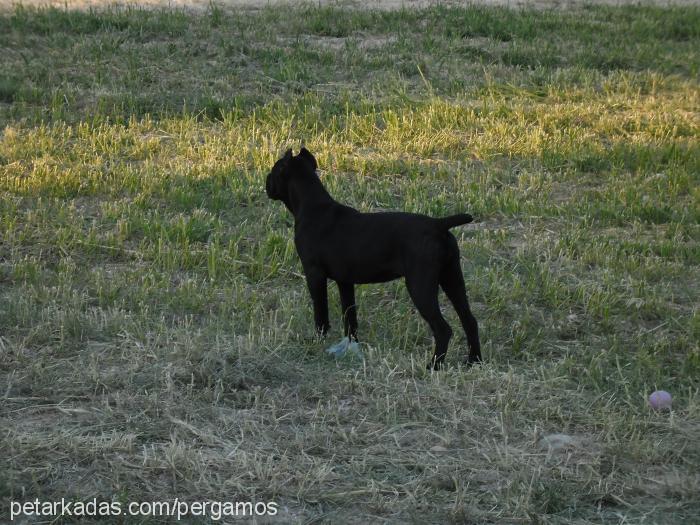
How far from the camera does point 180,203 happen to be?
959 centimetres

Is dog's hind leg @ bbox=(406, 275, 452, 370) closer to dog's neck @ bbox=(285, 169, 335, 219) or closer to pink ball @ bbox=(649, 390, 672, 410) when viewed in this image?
dog's neck @ bbox=(285, 169, 335, 219)

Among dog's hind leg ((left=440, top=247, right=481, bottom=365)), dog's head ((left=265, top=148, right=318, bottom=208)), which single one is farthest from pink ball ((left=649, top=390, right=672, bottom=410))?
dog's head ((left=265, top=148, right=318, bottom=208))

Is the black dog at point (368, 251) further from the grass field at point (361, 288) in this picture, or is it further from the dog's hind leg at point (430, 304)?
the grass field at point (361, 288)

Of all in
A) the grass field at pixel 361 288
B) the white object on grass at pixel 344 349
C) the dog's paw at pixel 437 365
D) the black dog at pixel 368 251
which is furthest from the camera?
the white object on grass at pixel 344 349

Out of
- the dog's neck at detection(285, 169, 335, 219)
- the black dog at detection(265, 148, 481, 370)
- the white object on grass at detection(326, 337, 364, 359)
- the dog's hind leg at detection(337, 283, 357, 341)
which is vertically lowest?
the white object on grass at detection(326, 337, 364, 359)

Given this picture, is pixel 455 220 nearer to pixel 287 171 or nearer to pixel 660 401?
pixel 287 171

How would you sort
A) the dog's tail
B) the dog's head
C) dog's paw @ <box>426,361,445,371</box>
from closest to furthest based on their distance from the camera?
the dog's tail
dog's paw @ <box>426,361,445,371</box>
the dog's head

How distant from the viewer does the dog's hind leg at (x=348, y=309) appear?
687 centimetres

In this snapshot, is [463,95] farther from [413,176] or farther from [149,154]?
[149,154]

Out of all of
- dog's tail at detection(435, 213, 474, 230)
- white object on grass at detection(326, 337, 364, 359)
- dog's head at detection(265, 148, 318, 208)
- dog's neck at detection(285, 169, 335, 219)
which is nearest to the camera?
dog's tail at detection(435, 213, 474, 230)

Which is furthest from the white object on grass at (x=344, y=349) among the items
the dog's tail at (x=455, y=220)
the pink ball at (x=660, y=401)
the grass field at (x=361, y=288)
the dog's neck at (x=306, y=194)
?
the pink ball at (x=660, y=401)

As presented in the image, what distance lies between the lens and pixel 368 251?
6.43 metres

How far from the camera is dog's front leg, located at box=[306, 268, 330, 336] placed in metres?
6.70

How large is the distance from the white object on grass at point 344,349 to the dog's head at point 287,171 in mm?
982
